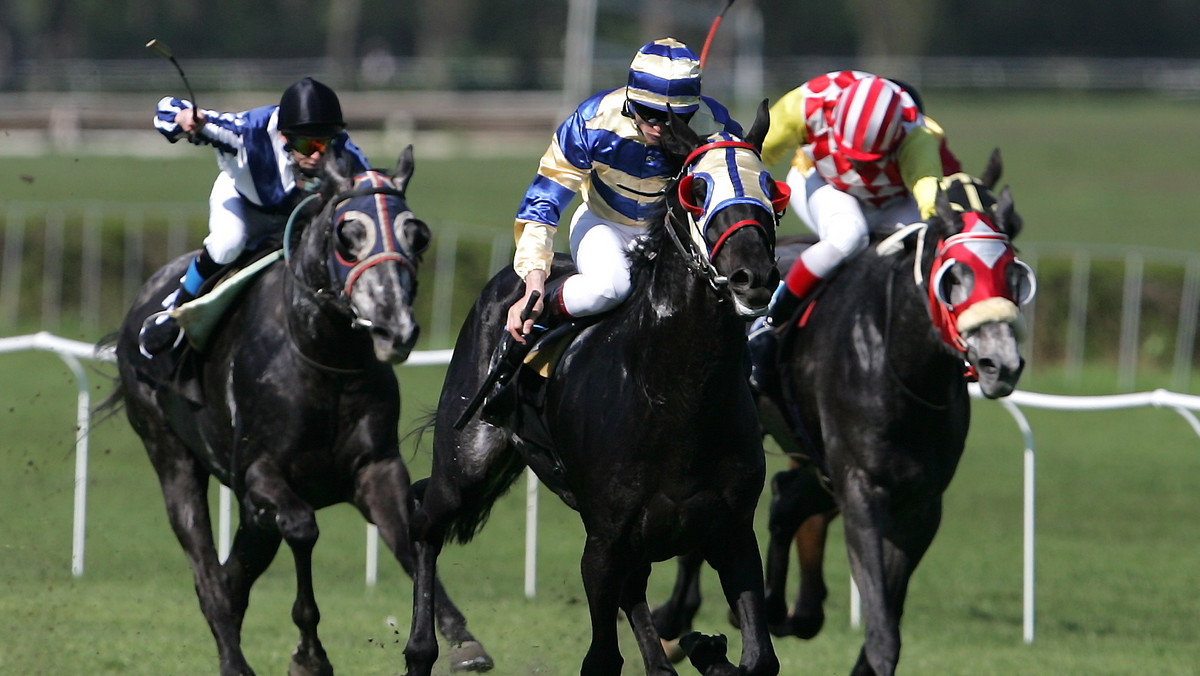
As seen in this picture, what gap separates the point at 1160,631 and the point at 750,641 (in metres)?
3.78

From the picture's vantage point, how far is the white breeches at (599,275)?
481cm

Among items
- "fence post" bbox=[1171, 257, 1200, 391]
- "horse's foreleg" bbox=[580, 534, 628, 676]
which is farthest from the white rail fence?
"fence post" bbox=[1171, 257, 1200, 391]

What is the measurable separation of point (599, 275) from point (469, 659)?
1.53 meters

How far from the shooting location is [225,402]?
239 inches

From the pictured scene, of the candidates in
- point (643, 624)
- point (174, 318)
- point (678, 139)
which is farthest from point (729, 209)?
point (174, 318)

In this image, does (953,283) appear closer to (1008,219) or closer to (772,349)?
(1008,219)

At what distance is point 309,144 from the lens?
600 cm

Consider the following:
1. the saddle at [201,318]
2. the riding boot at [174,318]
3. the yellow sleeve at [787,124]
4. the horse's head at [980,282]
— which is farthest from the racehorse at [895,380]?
the riding boot at [174,318]

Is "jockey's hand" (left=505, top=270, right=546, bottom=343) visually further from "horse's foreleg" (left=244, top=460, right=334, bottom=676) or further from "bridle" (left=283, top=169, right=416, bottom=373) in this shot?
"horse's foreleg" (left=244, top=460, right=334, bottom=676)

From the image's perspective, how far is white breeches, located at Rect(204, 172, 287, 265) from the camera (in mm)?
6262

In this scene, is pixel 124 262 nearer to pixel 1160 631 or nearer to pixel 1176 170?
pixel 1160 631

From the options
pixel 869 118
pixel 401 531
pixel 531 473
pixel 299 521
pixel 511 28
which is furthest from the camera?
pixel 511 28

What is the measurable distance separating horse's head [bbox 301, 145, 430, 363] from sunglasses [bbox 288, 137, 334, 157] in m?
0.27

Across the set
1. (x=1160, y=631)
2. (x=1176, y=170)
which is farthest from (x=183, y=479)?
(x=1176, y=170)
